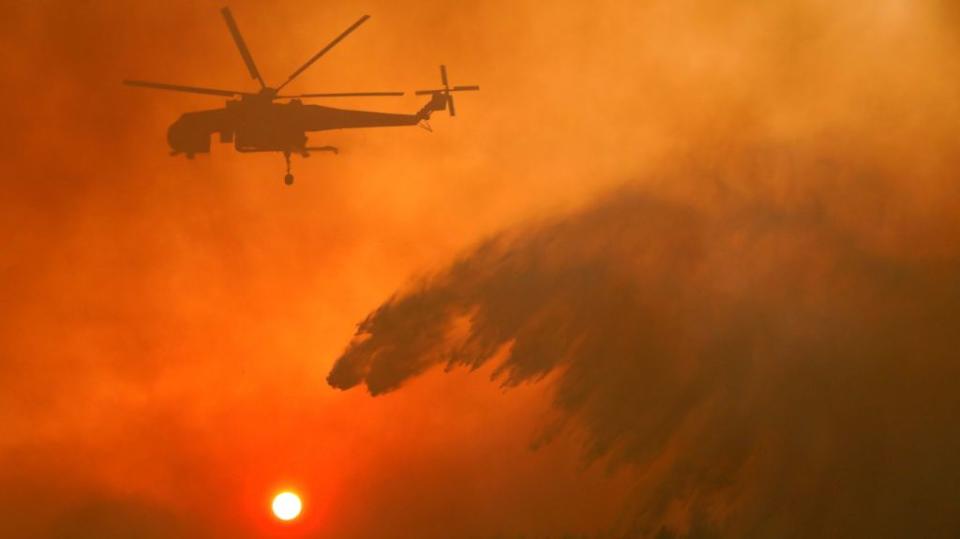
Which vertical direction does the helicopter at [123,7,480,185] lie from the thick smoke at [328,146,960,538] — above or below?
above

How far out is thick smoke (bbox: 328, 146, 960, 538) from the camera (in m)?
20.0

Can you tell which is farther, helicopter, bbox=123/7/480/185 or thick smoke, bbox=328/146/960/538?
thick smoke, bbox=328/146/960/538

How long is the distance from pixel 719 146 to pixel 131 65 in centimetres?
1201

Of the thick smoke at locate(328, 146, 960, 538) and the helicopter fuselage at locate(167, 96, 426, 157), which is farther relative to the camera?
the thick smoke at locate(328, 146, 960, 538)

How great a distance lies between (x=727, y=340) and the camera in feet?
67.6

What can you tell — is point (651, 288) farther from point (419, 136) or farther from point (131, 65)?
point (131, 65)

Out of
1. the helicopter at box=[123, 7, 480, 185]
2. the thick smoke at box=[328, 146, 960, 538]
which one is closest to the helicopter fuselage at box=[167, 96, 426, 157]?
the helicopter at box=[123, 7, 480, 185]

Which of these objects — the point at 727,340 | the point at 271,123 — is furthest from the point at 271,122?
the point at 727,340

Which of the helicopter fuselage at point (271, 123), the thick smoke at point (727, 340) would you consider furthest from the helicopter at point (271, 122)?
the thick smoke at point (727, 340)

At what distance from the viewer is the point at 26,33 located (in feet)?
67.6

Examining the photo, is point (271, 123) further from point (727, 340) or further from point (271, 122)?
point (727, 340)

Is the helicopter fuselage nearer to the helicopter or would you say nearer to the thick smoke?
the helicopter

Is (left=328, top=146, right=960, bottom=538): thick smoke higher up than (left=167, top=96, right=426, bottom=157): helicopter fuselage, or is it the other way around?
(left=167, top=96, right=426, bottom=157): helicopter fuselage

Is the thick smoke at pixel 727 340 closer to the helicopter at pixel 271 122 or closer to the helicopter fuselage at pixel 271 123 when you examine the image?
the helicopter at pixel 271 122
